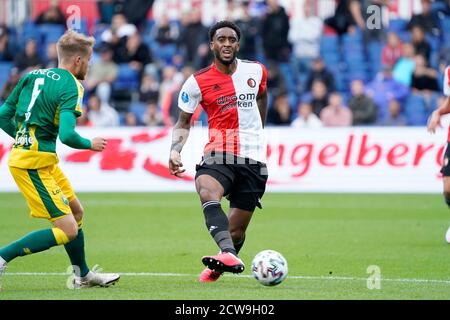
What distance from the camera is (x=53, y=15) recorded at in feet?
79.3

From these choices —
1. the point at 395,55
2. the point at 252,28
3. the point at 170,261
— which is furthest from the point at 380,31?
the point at 170,261

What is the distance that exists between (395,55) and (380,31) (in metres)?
1.01

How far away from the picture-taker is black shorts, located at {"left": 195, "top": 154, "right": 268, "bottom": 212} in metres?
8.61

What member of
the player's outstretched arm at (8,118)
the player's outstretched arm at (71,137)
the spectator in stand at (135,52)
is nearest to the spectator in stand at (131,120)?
the spectator in stand at (135,52)

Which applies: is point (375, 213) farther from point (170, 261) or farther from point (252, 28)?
point (252, 28)

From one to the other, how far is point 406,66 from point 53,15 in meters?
8.57

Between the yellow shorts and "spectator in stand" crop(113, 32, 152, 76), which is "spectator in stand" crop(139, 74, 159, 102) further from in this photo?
the yellow shorts

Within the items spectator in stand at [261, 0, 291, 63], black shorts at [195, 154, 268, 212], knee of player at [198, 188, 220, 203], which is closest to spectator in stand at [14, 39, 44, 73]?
spectator in stand at [261, 0, 291, 63]

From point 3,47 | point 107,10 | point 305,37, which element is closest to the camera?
point 305,37

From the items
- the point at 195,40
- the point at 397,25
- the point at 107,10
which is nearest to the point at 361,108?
the point at 397,25

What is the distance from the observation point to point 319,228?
45.5ft

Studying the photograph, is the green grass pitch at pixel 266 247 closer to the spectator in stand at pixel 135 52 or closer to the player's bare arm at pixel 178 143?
the player's bare arm at pixel 178 143

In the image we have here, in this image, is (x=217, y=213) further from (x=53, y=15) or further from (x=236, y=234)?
(x=53, y=15)

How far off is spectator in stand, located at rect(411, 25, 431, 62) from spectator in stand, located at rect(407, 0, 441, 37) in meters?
0.32
